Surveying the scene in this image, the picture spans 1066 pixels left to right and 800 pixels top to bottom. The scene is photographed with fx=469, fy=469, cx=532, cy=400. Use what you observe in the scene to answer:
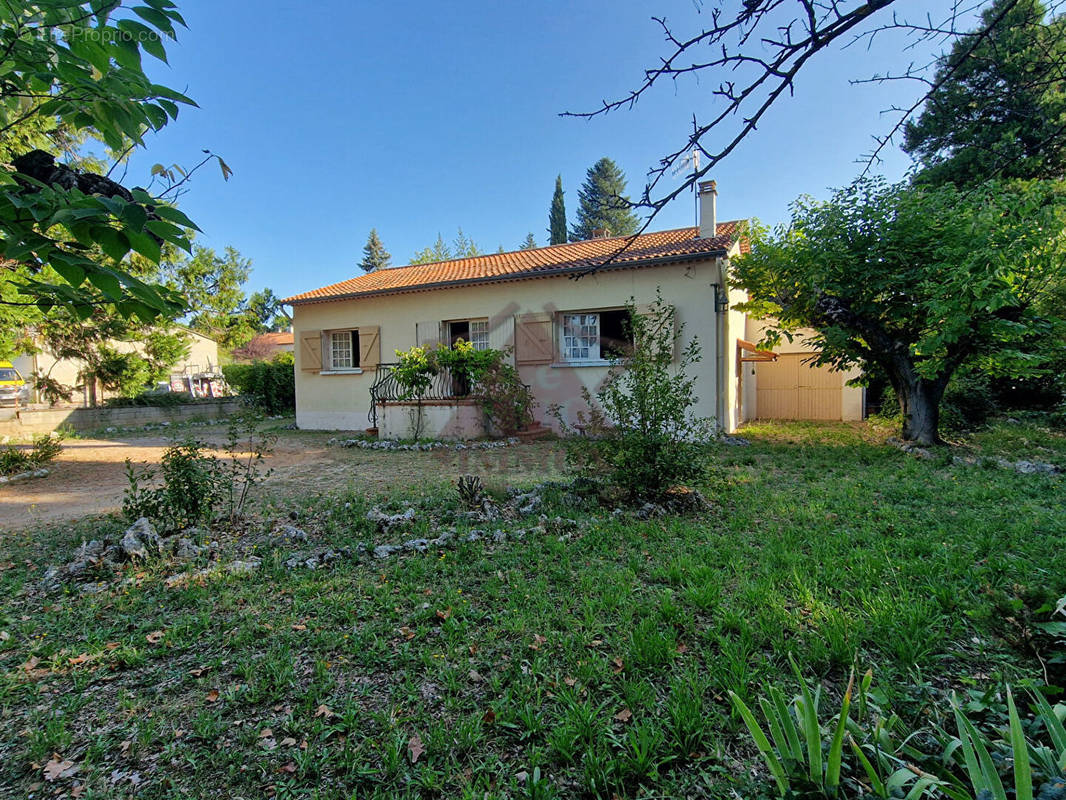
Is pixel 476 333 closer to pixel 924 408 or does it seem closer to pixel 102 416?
pixel 924 408

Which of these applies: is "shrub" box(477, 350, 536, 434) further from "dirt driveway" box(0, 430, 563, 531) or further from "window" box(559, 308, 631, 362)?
"window" box(559, 308, 631, 362)

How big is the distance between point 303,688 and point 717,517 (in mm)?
3511

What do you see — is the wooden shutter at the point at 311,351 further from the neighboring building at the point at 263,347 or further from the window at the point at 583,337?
the neighboring building at the point at 263,347

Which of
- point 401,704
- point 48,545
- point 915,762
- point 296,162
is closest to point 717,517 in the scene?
point 915,762

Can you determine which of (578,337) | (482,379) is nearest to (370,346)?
(482,379)

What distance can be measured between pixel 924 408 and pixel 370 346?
38.4 feet

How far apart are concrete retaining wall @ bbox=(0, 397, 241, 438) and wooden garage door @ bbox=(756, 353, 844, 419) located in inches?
657

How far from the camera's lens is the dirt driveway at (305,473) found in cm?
557

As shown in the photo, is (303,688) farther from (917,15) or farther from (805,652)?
(917,15)

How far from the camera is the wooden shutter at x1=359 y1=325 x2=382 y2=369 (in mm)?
12109

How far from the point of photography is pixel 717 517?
4.31m

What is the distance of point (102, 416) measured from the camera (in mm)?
13969

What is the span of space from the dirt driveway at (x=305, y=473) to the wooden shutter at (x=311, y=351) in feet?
11.1

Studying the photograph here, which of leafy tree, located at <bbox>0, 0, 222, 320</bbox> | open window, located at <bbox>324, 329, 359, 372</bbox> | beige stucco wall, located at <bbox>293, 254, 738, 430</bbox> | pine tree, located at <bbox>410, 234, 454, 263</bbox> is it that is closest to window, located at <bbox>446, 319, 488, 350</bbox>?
beige stucco wall, located at <bbox>293, 254, 738, 430</bbox>
